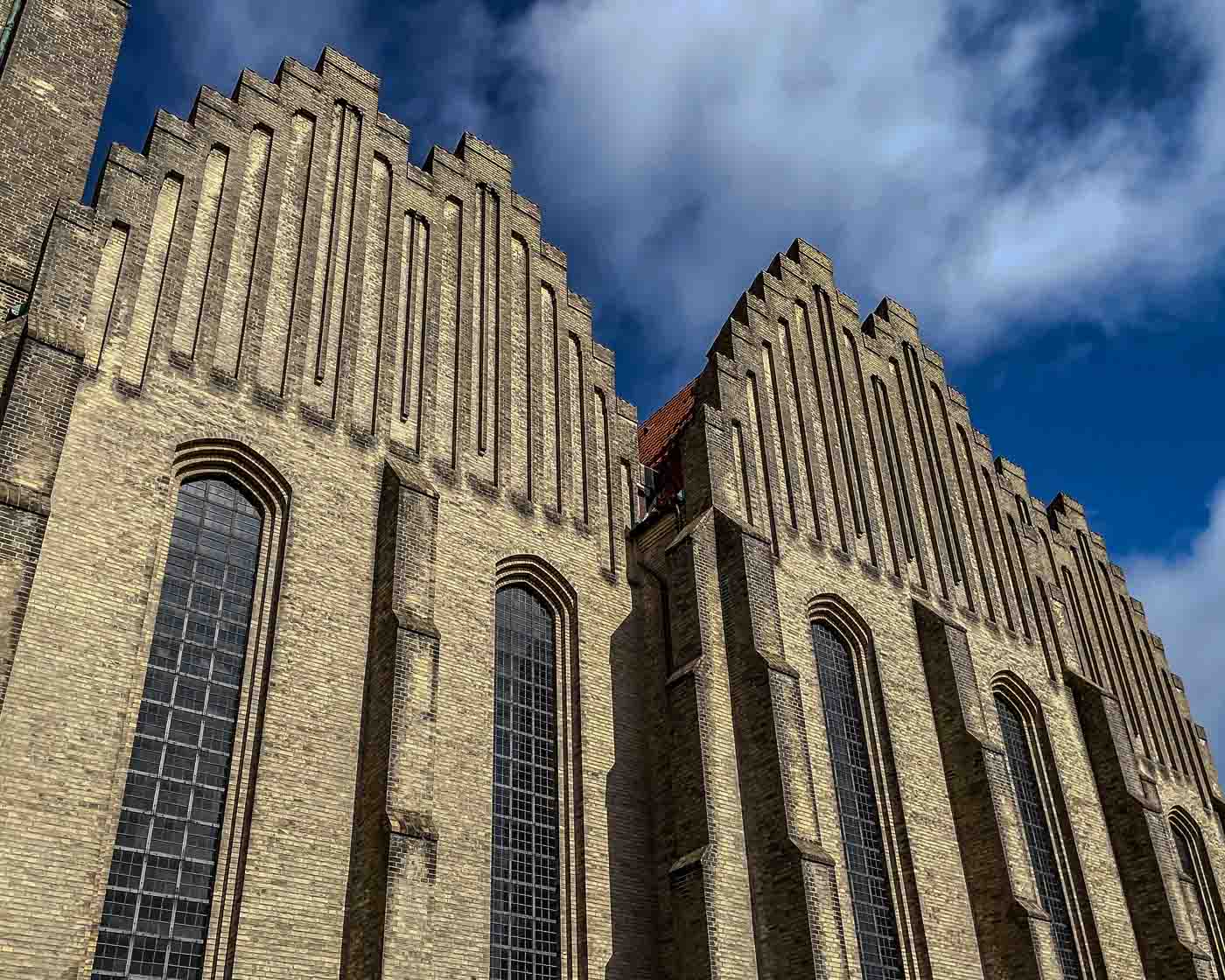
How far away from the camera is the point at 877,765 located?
73.3 ft

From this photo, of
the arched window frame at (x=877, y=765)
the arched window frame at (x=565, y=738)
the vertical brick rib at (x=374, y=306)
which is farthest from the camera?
the arched window frame at (x=877, y=765)

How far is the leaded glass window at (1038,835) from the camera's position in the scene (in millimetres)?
23766

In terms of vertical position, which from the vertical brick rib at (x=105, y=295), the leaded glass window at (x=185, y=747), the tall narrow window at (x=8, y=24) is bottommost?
the leaded glass window at (x=185, y=747)

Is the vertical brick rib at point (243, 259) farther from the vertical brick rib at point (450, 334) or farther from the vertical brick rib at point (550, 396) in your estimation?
the vertical brick rib at point (550, 396)

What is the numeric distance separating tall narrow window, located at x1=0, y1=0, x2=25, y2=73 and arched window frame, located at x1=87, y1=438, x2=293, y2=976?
7.49 meters

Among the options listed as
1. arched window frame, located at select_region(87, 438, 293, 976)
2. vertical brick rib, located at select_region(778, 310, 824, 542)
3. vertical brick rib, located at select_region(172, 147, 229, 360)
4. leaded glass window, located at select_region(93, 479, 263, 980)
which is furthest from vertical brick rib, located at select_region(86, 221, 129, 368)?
vertical brick rib, located at select_region(778, 310, 824, 542)

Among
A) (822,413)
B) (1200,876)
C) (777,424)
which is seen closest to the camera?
(777,424)

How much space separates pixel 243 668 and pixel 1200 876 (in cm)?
2650

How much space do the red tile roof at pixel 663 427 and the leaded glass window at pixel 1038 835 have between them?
970 centimetres

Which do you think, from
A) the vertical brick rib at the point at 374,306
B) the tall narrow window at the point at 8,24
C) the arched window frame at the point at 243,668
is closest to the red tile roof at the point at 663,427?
the vertical brick rib at the point at 374,306

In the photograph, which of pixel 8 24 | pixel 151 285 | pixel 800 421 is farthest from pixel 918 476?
pixel 8 24

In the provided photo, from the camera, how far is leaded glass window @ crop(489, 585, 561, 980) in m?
16.6

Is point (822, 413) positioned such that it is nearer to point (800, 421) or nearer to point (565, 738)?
point (800, 421)

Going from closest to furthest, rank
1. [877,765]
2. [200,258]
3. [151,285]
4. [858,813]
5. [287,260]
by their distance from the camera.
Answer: [151,285] < [200,258] < [287,260] < [858,813] < [877,765]
